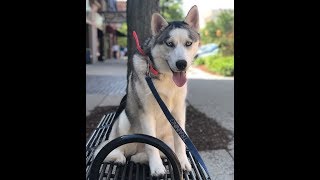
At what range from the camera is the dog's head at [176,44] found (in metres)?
2.44

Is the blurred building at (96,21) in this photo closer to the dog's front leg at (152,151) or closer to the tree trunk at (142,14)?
the tree trunk at (142,14)

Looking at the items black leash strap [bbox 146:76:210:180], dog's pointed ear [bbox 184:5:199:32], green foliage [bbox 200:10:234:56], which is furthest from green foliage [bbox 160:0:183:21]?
black leash strap [bbox 146:76:210:180]

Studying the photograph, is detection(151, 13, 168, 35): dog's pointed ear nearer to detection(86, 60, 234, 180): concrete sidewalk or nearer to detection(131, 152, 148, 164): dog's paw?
detection(131, 152, 148, 164): dog's paw

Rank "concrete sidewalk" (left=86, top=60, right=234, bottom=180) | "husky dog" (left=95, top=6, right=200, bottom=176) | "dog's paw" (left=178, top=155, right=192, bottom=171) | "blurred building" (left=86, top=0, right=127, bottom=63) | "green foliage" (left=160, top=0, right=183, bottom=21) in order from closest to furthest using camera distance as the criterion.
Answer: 1. "husky dog" (left=95, top=6, right=200, bottom=176)
2. "dog's paw" (left=178, top=155, right=192, bottom=171)
3. "concrete sidewalk" (left=86, top=60, right=234, bottom=180)
4. "blurred building" (left=86, top=0, right=127, bottom=63)
5. "green foliage" (left=160, top=0, right=183, bottom=21)

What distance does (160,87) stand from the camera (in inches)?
104

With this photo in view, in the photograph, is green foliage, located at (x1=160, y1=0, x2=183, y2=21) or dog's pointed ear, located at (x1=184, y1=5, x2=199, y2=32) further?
green foliage, located at (x1=160, y1=0, x2=183, y2=21)

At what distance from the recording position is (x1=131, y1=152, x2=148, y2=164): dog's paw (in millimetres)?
2793

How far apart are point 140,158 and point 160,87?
24.9 inches
